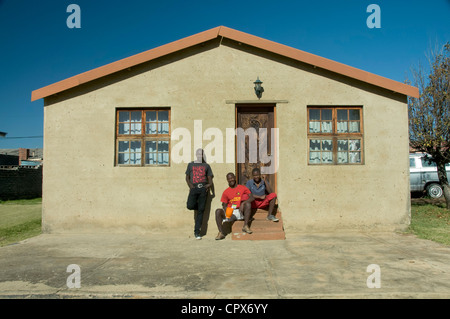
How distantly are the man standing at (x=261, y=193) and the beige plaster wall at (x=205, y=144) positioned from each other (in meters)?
0.41

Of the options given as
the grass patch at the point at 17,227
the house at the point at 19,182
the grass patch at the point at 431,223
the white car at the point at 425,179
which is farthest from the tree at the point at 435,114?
the house at the point at 19,182

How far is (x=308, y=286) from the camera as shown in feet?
13.1

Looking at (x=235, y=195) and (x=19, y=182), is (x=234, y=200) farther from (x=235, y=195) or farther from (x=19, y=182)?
(x=19, y=182)

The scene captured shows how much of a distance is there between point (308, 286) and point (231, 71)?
16.3 ft

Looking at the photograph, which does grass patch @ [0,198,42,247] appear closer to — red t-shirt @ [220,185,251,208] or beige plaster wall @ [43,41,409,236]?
beige plaster wall @ [43,41,409,236]

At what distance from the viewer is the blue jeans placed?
6.86m

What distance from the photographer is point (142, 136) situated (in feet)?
25.0

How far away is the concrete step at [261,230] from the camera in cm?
655

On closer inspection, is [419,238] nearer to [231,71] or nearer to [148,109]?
[231,71]

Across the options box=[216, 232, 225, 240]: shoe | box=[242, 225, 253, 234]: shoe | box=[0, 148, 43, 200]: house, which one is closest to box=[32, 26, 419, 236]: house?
box=[216, 232, 225, 240]: shoe

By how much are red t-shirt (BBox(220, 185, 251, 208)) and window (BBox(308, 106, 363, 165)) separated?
172cm
